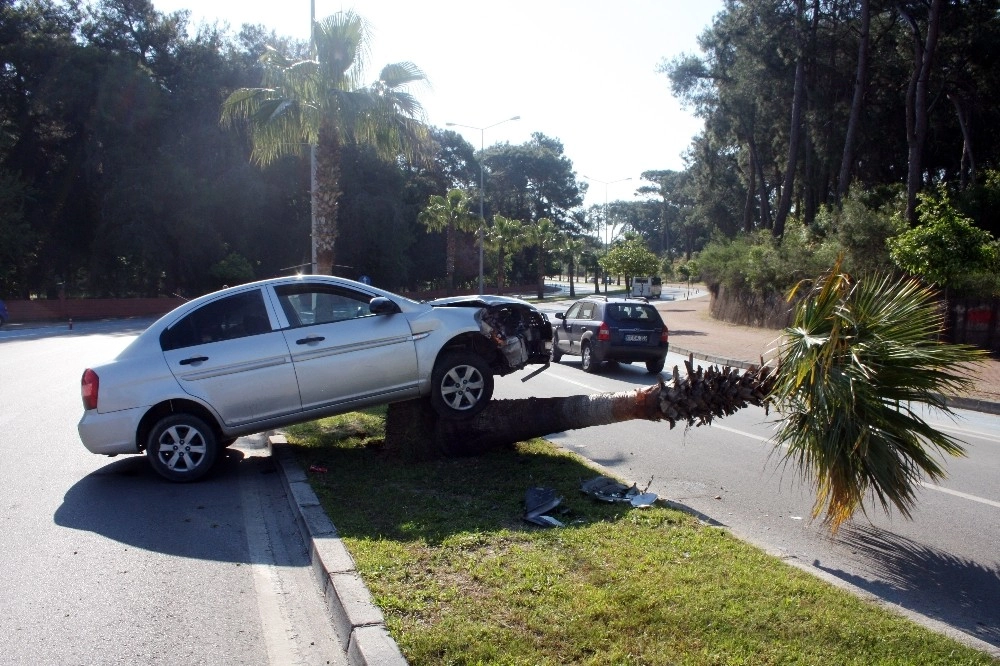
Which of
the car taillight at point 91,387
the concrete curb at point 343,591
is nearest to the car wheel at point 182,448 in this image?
the car taillight at point 91,387

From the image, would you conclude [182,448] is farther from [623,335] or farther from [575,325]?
[575,325]

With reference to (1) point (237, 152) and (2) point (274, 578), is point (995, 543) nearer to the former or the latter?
(2) point (274, 578)

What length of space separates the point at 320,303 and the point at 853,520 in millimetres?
5174

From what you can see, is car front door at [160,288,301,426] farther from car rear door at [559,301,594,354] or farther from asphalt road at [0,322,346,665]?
car rear door at [559,301,594,354]

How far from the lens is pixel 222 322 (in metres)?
7.96

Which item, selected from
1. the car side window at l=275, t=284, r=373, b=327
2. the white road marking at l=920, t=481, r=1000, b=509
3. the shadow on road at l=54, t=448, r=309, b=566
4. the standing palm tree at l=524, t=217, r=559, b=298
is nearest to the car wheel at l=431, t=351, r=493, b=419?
the car side window at l=275, t=284, r=373, b=327

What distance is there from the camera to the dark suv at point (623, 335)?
1730 cm

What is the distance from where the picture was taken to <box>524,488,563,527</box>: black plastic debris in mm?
6008

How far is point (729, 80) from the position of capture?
150 ft

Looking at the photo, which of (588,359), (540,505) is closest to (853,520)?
(540,505)

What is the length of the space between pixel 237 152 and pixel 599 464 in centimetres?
4415

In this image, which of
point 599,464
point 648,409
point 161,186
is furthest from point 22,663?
point 161,186

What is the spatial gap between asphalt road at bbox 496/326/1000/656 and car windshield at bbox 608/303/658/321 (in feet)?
19.7

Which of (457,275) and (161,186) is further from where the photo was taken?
(457,275)
